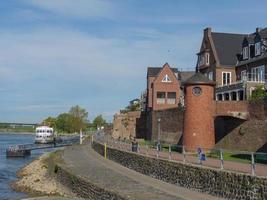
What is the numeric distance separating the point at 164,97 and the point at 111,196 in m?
63.9

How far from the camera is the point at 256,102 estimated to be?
4353 cm

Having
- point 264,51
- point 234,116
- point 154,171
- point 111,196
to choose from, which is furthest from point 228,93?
point 111,196

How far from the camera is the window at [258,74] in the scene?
59750 mm

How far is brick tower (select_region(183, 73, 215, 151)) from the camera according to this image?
40.2m

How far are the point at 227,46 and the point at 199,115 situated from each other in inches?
1359

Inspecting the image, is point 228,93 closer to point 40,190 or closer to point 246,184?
point 40,190

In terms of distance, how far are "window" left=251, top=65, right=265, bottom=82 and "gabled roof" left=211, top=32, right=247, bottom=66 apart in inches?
303

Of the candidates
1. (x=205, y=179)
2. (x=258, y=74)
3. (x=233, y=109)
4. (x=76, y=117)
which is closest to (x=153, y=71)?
(x=258, y=74)

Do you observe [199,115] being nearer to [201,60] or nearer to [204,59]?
[204,59]

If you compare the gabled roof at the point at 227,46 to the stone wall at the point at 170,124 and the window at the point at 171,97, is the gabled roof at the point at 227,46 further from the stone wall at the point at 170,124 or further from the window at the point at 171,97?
the window at the point at 171,97

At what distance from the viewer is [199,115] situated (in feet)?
133

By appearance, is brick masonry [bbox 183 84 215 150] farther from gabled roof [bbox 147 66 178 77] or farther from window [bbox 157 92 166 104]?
gabled roof [bbox 147 66 178 77]

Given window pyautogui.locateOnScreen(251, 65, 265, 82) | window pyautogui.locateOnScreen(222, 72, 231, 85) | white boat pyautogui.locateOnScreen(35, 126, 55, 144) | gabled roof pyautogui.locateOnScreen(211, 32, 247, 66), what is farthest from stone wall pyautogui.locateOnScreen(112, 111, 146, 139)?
window pyautogui.locateOnScreen(251, 65, 265, 82)

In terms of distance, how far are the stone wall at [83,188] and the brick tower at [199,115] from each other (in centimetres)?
997
